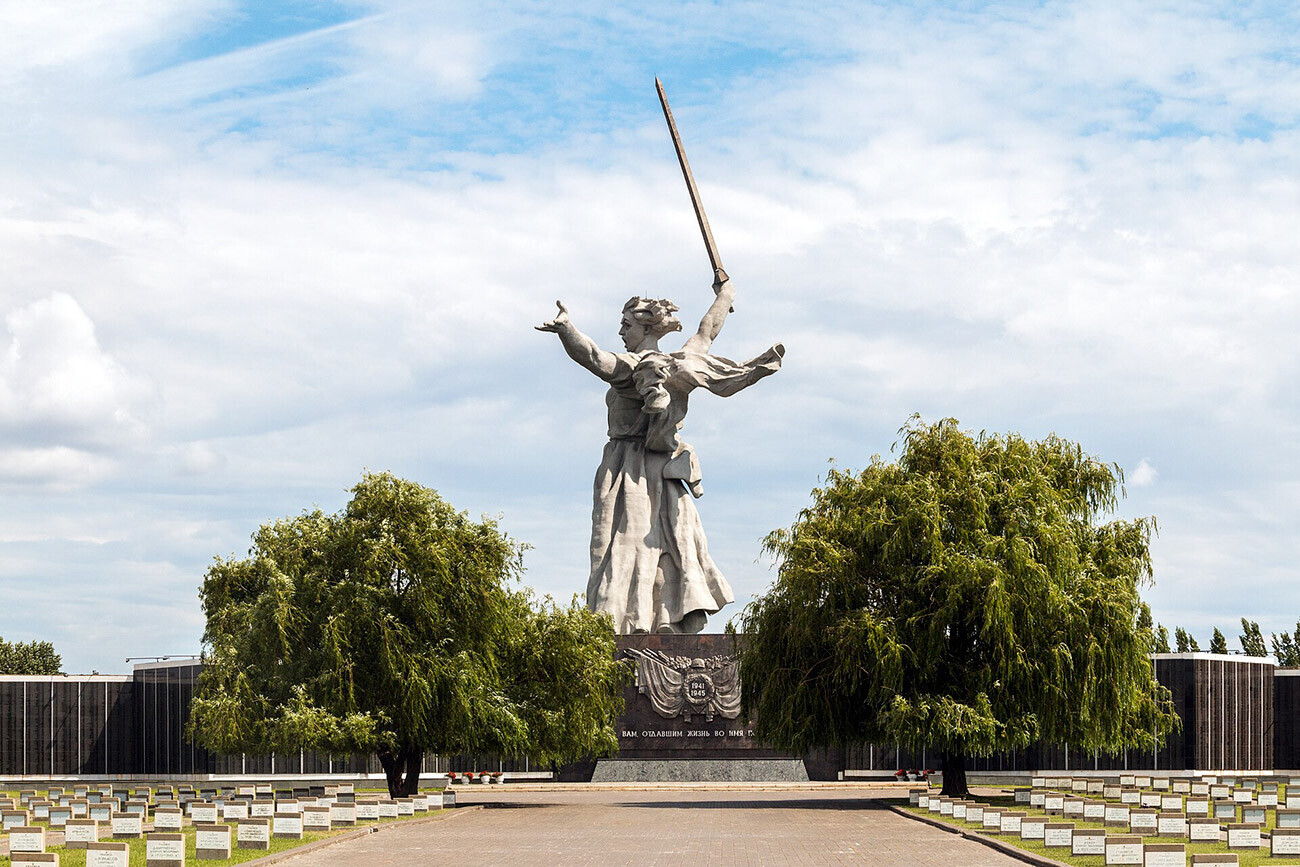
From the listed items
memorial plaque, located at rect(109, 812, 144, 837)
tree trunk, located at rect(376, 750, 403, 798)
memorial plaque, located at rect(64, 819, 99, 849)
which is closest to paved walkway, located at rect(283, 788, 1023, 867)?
tree trunk, located at rect(376, 750, 403, 798)

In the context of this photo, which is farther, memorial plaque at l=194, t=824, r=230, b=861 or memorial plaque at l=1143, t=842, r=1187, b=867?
memorial plaque at l=194, t=824, r=230, b=861

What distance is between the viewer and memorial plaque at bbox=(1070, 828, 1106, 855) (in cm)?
2097

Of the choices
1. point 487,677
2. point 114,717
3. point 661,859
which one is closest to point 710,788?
point 487,677

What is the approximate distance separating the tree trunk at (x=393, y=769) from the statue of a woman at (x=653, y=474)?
467 inches

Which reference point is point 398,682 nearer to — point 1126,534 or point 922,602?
point 922,602

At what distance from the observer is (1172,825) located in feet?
79.4

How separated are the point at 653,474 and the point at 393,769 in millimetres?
15517

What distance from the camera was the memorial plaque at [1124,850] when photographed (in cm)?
1984

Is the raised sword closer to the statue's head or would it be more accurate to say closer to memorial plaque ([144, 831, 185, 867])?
the statue's head

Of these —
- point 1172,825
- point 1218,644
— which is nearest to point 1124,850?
point 1172,825

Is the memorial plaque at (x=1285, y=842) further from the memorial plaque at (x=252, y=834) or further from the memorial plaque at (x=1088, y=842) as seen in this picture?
the memorial plaque at (x=252, y=834)

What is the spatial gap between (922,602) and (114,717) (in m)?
30.7

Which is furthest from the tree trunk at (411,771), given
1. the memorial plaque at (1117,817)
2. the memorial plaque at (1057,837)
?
the memorial plaque at (1057,837)

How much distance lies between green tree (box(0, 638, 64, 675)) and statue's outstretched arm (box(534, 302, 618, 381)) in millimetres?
51152
